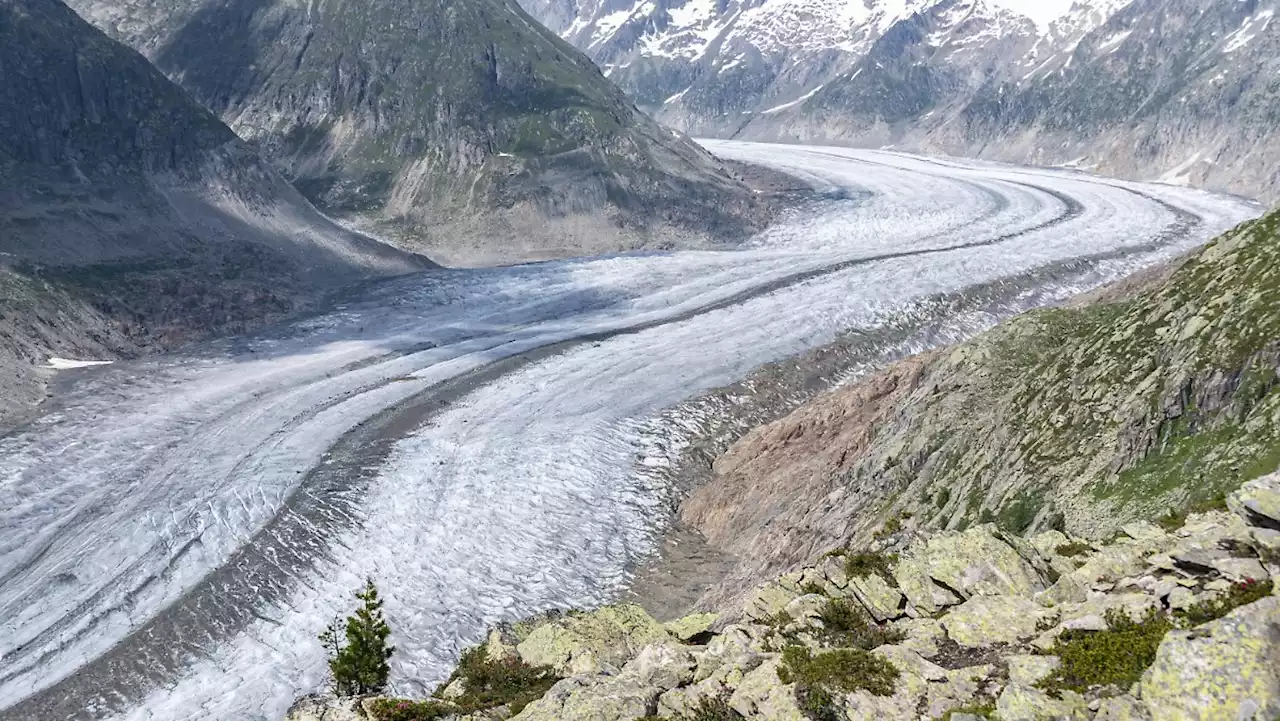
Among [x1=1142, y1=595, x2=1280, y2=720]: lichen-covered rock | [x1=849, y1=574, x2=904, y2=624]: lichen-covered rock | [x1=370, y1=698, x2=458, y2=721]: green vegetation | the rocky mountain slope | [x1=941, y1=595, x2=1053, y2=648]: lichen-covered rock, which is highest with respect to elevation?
the rocky mountain slope

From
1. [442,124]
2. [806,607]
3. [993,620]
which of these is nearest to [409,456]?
[806,607]

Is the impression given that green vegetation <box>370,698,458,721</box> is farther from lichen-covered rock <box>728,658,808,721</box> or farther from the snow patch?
the snow patch

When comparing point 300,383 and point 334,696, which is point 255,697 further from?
point 300,383

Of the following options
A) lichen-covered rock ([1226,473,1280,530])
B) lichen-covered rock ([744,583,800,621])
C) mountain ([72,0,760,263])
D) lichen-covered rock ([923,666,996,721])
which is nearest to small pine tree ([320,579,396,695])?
lichen-covered rock ([744,583,800,621])

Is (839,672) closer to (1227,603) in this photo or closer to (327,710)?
(1227,603)

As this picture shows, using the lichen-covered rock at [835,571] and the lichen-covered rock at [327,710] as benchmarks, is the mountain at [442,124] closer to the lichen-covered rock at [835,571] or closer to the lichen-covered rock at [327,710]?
the lichen-covered rock at [327,710]

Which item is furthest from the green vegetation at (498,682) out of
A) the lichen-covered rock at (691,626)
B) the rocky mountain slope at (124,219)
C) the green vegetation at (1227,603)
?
the rocky mountain slope at (124,219)

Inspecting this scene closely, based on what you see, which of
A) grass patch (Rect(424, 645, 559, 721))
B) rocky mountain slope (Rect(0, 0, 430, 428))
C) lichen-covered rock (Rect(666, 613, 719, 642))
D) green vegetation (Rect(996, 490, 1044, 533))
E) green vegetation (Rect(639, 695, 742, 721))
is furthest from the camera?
rocky mountain slope (Rect(0, 0, 430, 428))
